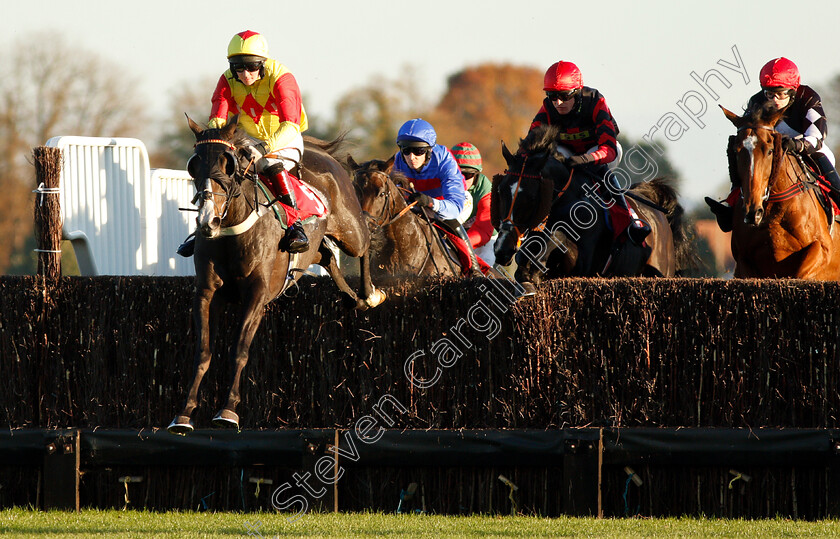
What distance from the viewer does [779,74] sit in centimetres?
851

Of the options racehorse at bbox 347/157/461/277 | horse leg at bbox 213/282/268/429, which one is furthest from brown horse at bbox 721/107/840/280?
horse leg at bbox 213/282/268/429

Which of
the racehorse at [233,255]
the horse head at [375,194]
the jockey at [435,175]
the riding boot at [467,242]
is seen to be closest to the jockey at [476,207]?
the jockey at [435,175]

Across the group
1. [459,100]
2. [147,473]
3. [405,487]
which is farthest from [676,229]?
[459,100]

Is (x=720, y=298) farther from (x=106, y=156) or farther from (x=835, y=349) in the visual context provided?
(x=106, y=156)

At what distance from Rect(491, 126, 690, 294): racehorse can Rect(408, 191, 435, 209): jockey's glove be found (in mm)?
578

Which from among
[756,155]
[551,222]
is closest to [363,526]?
[551,222]

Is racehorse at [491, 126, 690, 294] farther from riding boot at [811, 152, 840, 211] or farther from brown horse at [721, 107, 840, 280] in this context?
riding boot at [811, 152, 840, 211]

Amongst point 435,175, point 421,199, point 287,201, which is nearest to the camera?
point 287,201

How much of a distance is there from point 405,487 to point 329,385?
76 cm

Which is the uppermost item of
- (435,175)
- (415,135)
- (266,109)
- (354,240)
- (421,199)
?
(415,135)

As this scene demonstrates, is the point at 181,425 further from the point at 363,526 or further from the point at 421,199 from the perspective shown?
the point at 421,199

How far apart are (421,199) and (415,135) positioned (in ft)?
2.16

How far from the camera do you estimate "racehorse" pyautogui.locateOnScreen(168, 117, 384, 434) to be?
599cm

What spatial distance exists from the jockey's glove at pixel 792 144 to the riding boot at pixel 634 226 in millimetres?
1207
